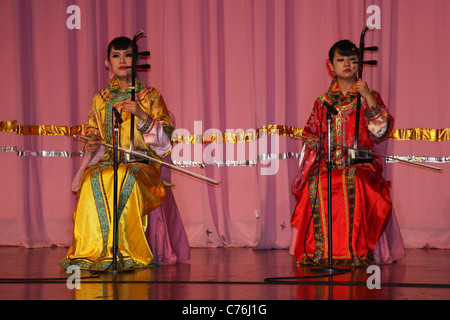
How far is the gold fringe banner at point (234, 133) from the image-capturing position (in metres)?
4.70

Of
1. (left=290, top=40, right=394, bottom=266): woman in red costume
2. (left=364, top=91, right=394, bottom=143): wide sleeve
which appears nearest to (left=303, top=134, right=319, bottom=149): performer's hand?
(left=290, top=40, right=394, bottom=266): woman in red costume

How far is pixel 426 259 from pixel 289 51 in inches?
73.0

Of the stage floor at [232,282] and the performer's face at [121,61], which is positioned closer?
the stage floor at [232,282]

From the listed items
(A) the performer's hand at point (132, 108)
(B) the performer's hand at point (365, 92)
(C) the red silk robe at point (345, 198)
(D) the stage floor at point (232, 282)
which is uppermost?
(B) the performer's hand at point (365, 92)

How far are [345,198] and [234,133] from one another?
1461 millimetres

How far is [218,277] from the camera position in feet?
10.3

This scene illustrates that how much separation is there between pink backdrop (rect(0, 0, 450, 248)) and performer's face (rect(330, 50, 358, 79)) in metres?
0.73

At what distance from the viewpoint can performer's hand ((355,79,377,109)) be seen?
3668 mm

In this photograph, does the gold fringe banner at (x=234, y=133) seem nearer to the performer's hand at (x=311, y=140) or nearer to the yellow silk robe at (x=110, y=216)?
the performer's hand at (x=311, y=140)

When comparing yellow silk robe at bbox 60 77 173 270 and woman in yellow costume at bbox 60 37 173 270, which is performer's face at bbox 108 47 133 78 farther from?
yellow silk robe at bbox 60 77 173 270

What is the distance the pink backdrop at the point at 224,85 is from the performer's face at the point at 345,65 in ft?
2.40

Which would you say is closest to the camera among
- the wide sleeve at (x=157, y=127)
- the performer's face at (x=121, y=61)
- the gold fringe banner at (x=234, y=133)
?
the wide sleeve at (x=157, y=127)

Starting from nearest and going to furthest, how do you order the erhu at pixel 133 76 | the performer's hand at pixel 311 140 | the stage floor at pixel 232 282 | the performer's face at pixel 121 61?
the stage floor at pixel 232 282 < the erhu at pixel 133 76 < the performer's hand at pixel 311 140 < the performer's face at pixel 121 61

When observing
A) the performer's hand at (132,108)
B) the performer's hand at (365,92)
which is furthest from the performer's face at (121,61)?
the performer's hand at (365,92)
